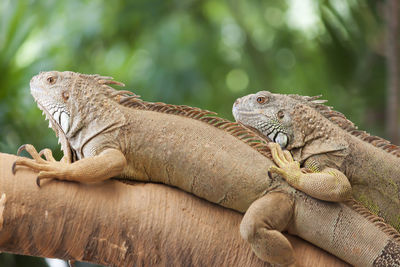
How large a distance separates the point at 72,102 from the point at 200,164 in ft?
2.87

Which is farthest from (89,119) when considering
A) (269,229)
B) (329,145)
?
(329,145)

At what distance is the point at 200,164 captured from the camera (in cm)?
286

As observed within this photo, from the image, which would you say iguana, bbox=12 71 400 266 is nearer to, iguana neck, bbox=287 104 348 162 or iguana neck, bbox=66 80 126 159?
iguana neck, bbox=66 80 126 159

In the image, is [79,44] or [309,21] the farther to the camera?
[309,21]

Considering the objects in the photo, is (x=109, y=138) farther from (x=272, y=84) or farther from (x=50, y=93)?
(x=272, y=84)

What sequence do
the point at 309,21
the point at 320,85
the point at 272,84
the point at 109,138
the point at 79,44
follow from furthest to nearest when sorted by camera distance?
the point at 309,21 < the point at 79,44 < the point at 272,84 < the point at 320,85 < the point at 109,138

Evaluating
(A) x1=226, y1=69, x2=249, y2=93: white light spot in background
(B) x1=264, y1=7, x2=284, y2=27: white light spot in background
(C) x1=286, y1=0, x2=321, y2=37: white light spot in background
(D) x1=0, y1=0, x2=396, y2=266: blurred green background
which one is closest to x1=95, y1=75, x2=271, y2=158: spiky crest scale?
(D) x1=0, y1=0, x2=396, y2=266: blurred green background

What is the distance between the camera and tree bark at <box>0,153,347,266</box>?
2609mm

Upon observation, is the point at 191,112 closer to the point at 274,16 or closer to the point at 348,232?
the point at 348,232

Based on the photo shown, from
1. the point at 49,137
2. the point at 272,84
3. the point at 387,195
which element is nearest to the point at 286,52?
the point at 272,84

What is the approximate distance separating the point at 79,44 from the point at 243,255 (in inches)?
293

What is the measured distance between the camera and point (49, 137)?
525 centimetres

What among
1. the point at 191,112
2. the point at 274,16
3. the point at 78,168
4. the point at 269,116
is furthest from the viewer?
the point at 274,16

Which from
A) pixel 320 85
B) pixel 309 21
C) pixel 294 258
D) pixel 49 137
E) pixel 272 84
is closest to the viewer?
pixel 294 258
